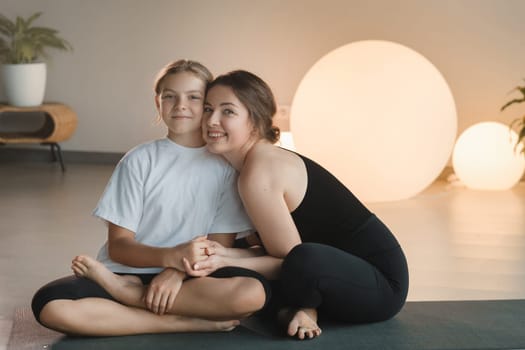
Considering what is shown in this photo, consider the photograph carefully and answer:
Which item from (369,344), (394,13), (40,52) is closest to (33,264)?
(369,344)

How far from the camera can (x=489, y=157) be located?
16.0 feet

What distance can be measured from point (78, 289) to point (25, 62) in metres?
3.34

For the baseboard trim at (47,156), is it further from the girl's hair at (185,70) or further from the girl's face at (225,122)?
the girl's face at (225,122)

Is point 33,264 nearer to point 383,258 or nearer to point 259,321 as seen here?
point 259,321

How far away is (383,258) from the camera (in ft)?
8.34

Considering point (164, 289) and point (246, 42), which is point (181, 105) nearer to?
point (164, 289)

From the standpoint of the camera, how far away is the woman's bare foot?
2395mm

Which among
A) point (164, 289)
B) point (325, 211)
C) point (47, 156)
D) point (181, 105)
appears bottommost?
point (47, 156)

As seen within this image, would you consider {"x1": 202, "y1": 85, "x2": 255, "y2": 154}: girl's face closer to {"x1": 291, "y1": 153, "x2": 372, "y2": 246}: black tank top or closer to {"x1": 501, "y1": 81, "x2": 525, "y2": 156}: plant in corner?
{"x1": 291, "y1": 153, "x2": 372, "y2": 246}: black tank top

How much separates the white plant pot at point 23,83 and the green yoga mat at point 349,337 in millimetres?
2892

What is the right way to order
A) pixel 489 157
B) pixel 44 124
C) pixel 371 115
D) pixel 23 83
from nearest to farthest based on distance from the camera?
pixel 371 115
pixel 489 157
pixel 23 83
pixel 44 124

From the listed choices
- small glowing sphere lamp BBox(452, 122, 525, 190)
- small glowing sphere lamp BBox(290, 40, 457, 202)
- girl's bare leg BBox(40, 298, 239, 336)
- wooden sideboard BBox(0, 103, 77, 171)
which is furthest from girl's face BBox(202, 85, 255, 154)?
wooden sideboard BBox(0, 103, 77, 171)

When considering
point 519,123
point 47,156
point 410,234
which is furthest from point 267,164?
point 47,156

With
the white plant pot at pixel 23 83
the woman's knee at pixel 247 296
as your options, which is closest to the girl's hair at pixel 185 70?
the woman's knee at pixel 247 296
